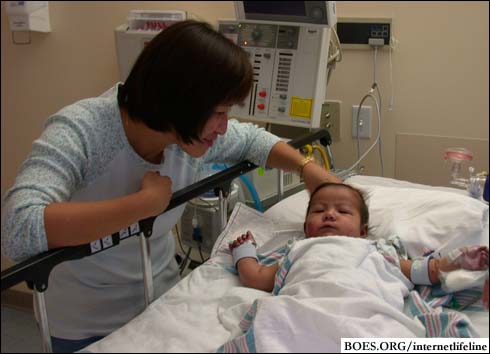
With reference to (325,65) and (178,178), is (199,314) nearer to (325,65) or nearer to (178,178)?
(178,178)

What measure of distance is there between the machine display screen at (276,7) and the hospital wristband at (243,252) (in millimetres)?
780

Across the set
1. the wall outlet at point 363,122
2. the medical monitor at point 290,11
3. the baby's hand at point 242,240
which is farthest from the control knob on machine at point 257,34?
the baby's hand at point 242,240

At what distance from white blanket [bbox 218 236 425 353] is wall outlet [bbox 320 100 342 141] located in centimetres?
59

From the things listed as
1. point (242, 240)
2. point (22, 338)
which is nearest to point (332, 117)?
point (242, 240)

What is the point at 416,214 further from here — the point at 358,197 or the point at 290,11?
the point at 290,11

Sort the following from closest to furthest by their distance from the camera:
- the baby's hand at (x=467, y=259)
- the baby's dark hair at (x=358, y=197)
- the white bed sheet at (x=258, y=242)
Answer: the baby's hand at (x=467, y=259)
the white bed sheet at (x=258, y=242)
the baby's dark hair at (x=358, y=197)

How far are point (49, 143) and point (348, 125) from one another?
33.9 inches

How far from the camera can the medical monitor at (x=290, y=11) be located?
1.44m

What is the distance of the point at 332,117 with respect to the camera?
4.91 ft

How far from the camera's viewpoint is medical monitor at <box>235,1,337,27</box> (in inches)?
56.7

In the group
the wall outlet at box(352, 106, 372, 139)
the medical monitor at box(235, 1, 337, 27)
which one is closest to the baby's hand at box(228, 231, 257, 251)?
the wall outlet at box(352, 106, 372, 139)

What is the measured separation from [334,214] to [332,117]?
1.50 feet

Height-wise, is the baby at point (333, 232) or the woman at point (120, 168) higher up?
the woman at point (120, 168)

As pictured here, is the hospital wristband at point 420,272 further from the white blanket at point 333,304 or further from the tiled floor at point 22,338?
the tiled floor at point 22,338
